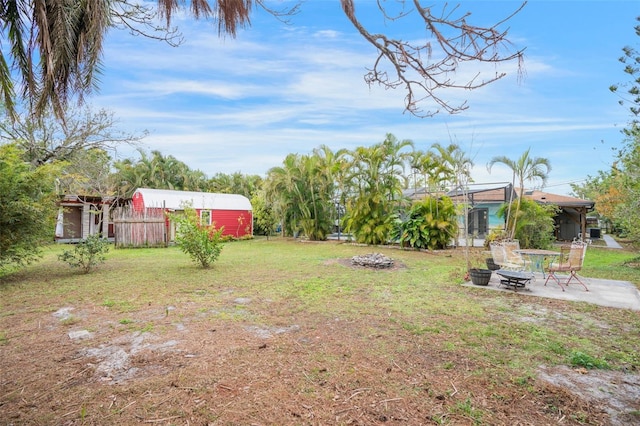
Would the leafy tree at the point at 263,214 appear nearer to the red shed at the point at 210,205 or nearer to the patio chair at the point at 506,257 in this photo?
the red shed at the point at 210,205

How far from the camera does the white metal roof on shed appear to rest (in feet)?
57.1

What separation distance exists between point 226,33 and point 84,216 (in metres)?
20.9

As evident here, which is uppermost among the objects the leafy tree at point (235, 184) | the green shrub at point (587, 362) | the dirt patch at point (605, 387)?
the leafy tree at point (235, 184)

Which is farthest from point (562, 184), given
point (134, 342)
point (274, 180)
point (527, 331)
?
point (134, 342)

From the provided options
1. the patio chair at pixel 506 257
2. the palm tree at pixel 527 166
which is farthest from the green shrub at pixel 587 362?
the palm tree at pixel 527 166

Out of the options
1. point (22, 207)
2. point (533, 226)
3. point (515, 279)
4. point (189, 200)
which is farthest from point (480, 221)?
point (22, 207)

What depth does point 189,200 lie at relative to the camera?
745 inches

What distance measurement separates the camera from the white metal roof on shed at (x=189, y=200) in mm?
17406

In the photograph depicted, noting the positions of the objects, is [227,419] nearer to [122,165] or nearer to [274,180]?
[274,180]

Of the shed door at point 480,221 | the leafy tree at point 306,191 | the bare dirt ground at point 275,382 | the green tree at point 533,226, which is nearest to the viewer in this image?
the bare dirt ground at point 275,382

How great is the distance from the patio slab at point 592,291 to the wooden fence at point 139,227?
1409cm

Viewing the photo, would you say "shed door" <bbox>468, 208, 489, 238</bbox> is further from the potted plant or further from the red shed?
the red shed

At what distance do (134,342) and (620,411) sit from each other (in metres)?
4.65

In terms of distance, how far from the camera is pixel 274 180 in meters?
18.0
